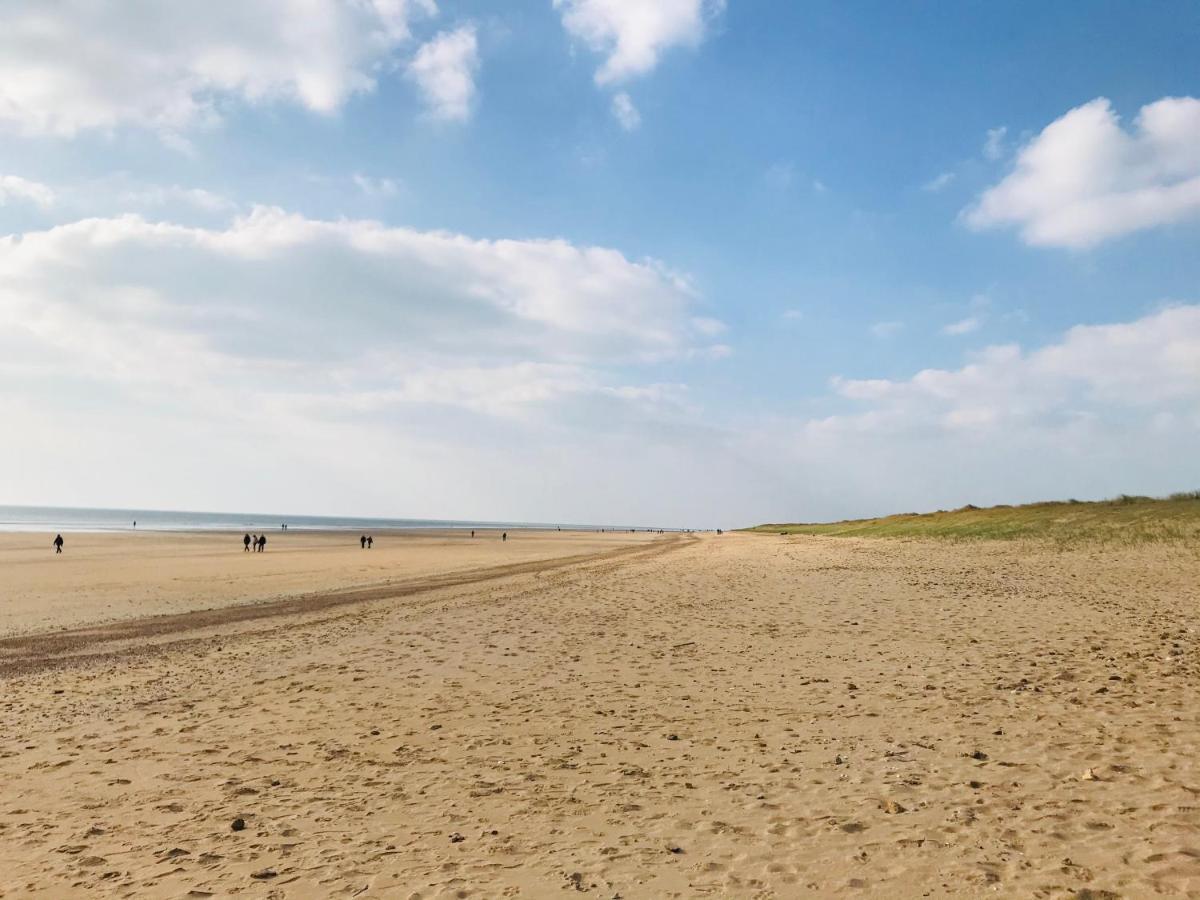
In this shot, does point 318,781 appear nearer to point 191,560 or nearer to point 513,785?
point 513,785

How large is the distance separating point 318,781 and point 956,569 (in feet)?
98.4

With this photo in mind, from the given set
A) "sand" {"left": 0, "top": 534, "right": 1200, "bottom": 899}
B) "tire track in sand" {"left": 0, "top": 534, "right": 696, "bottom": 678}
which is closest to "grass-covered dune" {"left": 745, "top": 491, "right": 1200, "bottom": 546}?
"sand" {"left": 0, "top": 534, "right": 1200, "bottom": 899}

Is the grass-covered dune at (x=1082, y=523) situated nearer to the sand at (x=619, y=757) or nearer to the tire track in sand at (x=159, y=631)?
the sand at (x=619, y=757)

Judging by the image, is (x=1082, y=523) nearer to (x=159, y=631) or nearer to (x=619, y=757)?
(x=619, y=757)

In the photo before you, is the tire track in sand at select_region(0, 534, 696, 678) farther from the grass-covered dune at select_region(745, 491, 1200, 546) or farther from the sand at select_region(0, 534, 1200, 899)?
the grass-covered dune at select_region(745, 491, 1200, 546)

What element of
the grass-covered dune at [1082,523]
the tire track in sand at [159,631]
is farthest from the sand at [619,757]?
the grass-covered dune at [1082,523]

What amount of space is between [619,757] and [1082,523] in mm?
46648

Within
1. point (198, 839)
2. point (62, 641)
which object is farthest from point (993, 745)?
point (62, 641)

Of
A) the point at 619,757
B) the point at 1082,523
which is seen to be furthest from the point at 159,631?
the point at 1082,523

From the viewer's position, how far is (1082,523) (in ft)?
149

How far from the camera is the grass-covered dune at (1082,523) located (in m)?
38.1

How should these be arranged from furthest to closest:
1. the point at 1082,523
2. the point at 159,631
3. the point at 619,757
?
the point at 1082,523
the point at 159,631
the point at 619,757

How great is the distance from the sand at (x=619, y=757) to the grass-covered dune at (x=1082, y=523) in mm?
21749

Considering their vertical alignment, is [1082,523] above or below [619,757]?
above
